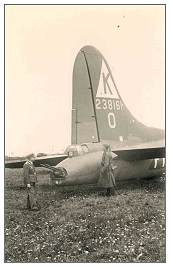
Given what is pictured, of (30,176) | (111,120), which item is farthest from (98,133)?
(30,176)

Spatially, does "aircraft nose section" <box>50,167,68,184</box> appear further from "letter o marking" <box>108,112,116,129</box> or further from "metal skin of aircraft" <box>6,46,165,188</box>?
"letter o marking" <box>108,112,116,129</box>

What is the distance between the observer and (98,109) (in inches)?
309

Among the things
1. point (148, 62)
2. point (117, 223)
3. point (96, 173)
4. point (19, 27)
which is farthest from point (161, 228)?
point (19, 27)

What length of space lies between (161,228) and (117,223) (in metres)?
0.71

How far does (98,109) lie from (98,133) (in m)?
0.51

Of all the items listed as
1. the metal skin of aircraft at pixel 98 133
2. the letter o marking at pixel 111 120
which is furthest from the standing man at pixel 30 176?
the letter o marking at pixel 111 120

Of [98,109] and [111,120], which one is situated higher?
[98,109]

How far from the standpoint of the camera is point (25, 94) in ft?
23.0

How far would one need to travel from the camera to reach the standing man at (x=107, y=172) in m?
7.25

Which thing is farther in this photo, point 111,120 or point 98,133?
point 111,120

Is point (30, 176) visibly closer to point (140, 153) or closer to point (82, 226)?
point (82, 226)

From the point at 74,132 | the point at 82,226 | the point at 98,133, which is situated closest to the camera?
the point at 82,226

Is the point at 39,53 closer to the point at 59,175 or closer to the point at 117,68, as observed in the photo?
the point at 117,68

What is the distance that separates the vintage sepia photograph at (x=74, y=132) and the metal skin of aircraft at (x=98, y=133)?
0.08 ft
